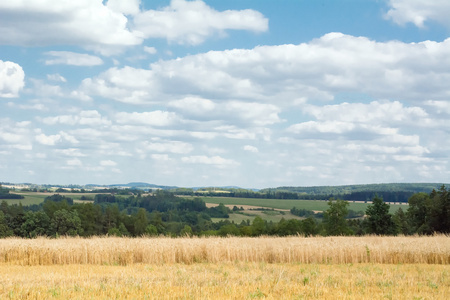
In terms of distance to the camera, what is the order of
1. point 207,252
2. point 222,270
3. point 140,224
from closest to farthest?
point 222,270
point 207,252
point 140,224

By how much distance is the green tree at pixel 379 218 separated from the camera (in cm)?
7456

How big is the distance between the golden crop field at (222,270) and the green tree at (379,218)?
150 feet

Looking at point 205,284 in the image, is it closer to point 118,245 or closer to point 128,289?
point 128,289

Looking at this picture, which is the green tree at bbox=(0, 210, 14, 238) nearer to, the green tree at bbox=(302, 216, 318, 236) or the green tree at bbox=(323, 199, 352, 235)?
the green tree at bbox=(302, 216, 318, 236)

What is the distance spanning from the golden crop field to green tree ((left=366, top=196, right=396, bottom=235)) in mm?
45703

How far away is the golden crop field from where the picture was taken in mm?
15578

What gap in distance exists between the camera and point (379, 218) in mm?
74625

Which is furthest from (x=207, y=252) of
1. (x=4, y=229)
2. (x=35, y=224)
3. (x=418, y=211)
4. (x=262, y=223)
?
(x=262, y=223)

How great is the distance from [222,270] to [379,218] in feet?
189

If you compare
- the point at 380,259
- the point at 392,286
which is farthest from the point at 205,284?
the point at 380,259

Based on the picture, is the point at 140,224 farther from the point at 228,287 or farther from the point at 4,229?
the point at 228,287

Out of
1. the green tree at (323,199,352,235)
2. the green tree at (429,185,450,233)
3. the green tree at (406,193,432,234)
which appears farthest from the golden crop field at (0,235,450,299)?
the green tree at (406,193,432,234)

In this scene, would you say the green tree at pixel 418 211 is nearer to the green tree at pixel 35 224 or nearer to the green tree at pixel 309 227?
the green tree at pixel 309 227

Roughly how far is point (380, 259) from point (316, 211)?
5424 inches
